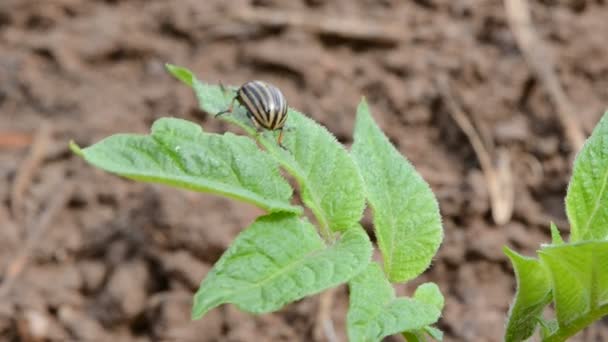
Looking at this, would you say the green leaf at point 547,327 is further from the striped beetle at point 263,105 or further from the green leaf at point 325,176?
the striped beetle at point 263,105

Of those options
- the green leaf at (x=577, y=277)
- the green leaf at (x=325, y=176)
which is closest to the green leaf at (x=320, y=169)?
the green leaf at (x=325, y=176)

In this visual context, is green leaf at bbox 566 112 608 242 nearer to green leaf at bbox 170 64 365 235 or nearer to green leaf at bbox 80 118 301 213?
green leaf at bbox 170 64 365 235

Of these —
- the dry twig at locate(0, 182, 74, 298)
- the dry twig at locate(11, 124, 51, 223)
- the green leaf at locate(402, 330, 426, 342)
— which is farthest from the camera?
the dry twig at locate(11, 124, 51, 223)

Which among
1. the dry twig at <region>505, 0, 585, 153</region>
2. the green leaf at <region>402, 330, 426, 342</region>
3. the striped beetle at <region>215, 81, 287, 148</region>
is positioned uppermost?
the striped beetle at <region>215, 81, 287, 148</region>

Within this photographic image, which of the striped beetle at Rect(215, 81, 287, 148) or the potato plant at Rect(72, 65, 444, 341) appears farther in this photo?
the striped beetle at Rect(215, 81, 287, 148)

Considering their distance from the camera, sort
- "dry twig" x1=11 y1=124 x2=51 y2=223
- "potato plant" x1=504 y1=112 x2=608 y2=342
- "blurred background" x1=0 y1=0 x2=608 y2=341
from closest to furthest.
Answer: "potato plant" x1=504 y1=112 x2=608 y2=342
"blurred background" x1=0 y1=0 x2=608 y2=341
"dry twig" x1=11 y1=124 x2=51 y2=223

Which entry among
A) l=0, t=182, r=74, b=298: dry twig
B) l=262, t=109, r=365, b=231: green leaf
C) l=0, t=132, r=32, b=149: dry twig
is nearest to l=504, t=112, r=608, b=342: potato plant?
l=262, t=109, r=365, b=231: green leaf
